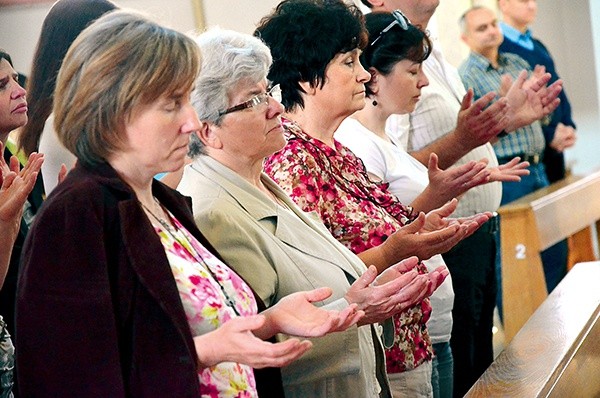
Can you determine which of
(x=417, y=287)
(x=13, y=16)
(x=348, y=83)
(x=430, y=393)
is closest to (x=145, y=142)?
(x=417, y=287)

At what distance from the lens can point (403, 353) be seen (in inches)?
107

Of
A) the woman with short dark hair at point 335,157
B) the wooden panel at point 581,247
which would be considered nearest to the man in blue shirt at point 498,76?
the wooden panel at point 581,247

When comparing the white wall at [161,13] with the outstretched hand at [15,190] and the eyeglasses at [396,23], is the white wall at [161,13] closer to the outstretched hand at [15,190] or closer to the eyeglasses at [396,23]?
the eyeglasses at [396,23]

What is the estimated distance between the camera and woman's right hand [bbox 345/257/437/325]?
2.13 m

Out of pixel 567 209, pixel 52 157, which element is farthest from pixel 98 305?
pixel 567 209

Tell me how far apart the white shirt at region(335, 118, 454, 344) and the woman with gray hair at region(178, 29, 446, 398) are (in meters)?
0.72

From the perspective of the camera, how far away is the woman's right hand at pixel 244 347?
1.64 metres

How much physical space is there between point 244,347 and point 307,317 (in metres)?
0.23

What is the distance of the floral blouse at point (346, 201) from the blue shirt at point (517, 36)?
145 inches

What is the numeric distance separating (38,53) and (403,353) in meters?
1.16

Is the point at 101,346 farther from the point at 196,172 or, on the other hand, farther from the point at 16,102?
the point at 16,102

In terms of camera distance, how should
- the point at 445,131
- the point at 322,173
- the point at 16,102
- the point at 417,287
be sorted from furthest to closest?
1. the point at 445,131
2. the point at 322,173
3. the point at 16,102
4. the point at 417,287

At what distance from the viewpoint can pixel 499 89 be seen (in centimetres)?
560

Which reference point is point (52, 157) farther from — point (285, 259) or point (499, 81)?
point (499, 81)
